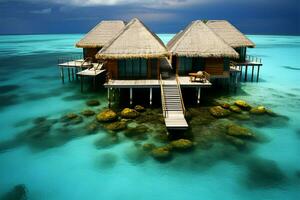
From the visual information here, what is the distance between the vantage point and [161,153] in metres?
16.0

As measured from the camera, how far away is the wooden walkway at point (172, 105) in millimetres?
17922

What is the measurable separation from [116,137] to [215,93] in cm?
1458

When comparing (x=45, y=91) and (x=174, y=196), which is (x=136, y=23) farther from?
(x=174, y=196)

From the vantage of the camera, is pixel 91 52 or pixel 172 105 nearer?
pixel 172 105

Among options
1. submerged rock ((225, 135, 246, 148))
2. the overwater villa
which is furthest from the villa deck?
submerged rock ((225, 135, 246, 148))

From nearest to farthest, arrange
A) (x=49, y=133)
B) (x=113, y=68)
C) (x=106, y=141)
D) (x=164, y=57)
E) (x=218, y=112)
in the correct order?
1. (x=106, y=141)
2. (x=49, y=133)
3. (x=218, y=112)
4. (x=113, y=68)
5. (x=164, y=57)

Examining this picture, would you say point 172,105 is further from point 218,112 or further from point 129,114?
point 218,112

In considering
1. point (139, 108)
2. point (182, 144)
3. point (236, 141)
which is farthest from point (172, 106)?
point (236, 141)

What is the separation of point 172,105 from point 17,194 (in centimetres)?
1202

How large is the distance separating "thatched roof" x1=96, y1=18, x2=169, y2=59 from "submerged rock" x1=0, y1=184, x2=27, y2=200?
12.4 m

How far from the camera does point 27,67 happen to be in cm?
5144

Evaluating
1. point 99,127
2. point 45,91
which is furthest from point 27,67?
point 99,127

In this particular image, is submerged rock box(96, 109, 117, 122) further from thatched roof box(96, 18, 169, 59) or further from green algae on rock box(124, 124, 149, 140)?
thatched roof box(96, 18, 169, 59)

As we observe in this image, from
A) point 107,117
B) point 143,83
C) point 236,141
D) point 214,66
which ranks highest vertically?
point 214,66
